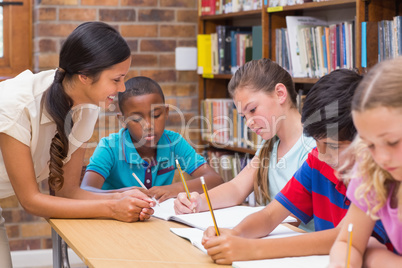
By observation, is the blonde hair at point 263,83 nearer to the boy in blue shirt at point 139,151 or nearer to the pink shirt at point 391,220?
the boy in blue shirt at point 139,151

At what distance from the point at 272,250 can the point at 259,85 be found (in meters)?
0.80

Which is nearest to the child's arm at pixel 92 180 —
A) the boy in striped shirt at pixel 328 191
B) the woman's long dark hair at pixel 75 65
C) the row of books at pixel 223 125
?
the woman's long dark hair at pixel 75 65

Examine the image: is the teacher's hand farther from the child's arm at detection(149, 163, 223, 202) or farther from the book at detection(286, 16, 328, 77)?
the book at detection(286, 16, 328, 77)

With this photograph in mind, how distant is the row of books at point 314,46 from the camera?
259cm

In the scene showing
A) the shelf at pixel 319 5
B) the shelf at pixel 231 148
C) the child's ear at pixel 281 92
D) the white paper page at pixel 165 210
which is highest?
the shelf at pixel 319 5

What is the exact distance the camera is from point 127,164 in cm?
233

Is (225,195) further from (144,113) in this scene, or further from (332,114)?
(332,114)

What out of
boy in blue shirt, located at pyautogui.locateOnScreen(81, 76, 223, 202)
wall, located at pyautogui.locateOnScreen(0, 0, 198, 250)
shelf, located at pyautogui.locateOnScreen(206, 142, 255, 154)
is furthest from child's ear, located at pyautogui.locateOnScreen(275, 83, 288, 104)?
wall, located at pyautogui.locateOnScreen(0, 0, 198, 250)

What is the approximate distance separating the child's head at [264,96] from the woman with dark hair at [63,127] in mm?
434

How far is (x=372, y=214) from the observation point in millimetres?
1107

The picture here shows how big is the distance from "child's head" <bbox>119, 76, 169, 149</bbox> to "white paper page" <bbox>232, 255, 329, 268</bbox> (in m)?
1.14

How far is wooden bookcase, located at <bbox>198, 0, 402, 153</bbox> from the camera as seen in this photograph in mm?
2379

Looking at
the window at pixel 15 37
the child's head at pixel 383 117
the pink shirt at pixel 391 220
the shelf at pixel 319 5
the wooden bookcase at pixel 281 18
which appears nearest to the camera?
the child's head at pixel 383 117

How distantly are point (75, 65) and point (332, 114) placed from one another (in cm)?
87
